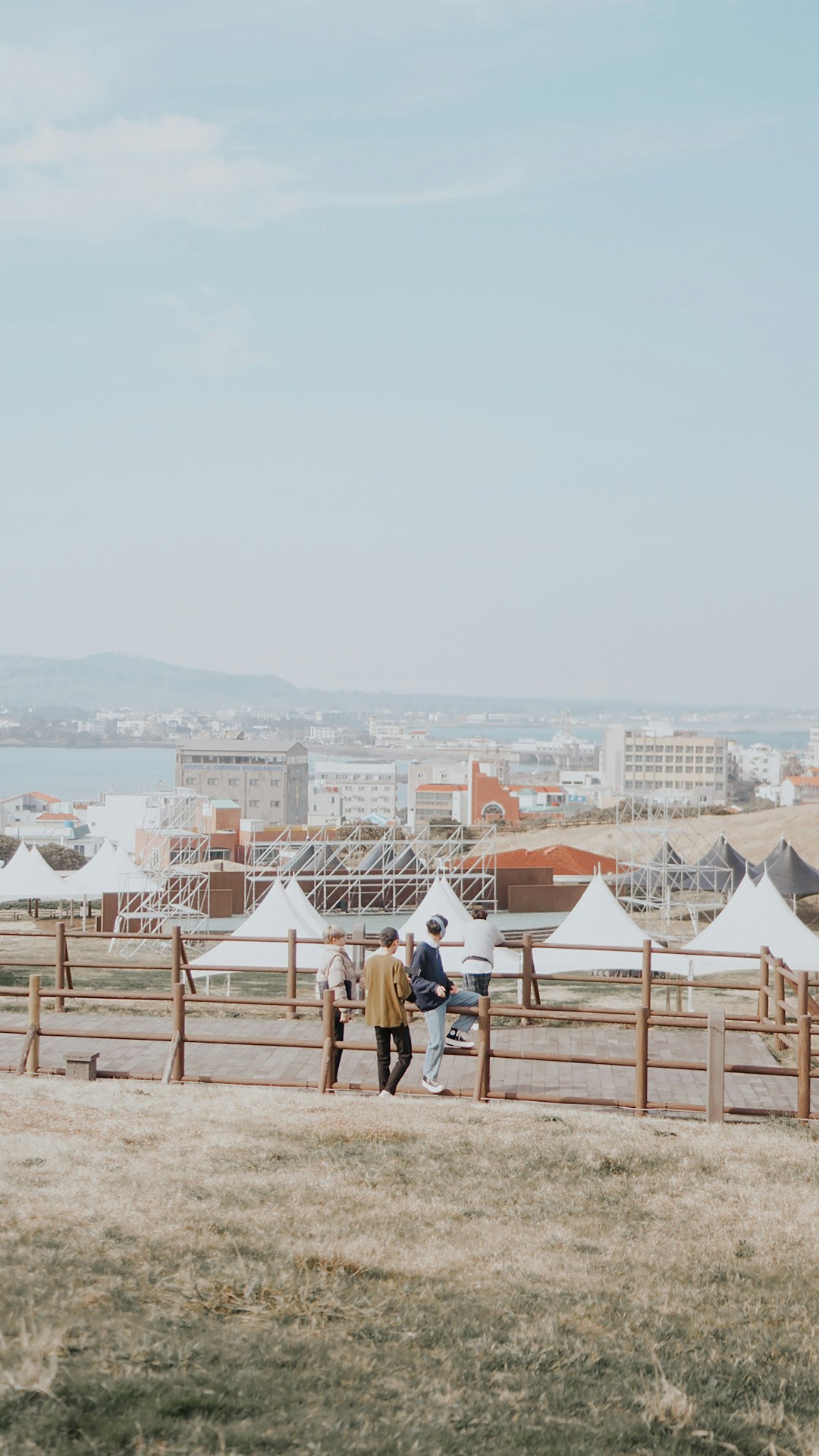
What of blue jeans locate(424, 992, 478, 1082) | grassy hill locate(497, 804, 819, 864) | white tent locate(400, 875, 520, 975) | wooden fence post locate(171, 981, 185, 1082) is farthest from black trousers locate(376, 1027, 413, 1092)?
grassy hill locate(497, 804, 819, 864)

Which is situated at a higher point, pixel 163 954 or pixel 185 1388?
pixel 185 1388

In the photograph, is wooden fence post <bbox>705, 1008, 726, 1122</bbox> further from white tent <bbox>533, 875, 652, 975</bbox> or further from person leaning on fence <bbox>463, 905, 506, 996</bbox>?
white tent <bbox>533, 875, 652, 975</bbox>

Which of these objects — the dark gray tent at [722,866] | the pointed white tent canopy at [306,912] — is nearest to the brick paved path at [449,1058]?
the pointed white tent canopy at [306,912]

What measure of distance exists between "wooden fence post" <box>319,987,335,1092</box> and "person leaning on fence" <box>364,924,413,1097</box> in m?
0.31

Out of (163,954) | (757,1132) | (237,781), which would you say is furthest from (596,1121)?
(237,781)

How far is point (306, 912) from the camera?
21797 mm

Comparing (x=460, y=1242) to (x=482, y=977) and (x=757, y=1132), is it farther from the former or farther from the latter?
(x=482, y=977)

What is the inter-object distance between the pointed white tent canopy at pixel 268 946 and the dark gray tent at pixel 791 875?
73.8 ft

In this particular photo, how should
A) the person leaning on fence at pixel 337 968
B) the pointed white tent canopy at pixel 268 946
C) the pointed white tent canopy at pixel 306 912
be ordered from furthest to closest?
the pointed white tent canopy at pixel 306 912
the pointed white tent canopy at pixel 268 946
the person leaning on fence at pixel 337 968

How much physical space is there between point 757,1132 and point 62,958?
30.5 ft

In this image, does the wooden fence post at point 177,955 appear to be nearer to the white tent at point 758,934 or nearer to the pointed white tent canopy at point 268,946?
the pointed white tent canopy at point 268,946

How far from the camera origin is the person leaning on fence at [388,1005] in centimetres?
1055

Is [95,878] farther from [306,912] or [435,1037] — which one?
[435,1037]

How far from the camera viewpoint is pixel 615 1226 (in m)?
7.27
